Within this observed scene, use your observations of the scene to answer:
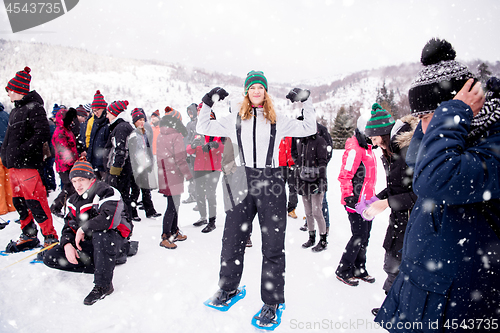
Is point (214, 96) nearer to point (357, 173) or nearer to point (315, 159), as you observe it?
point (357, 173)

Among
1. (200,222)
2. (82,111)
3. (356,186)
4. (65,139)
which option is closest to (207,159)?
(200,222)

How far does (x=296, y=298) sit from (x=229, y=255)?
98 centimetres

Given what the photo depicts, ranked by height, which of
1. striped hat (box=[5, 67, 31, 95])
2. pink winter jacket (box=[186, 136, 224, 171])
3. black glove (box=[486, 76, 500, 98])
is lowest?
pink winter jacket (box=[186, 136, 224, 171])

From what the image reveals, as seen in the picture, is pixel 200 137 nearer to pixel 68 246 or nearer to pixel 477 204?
pixel 68 246

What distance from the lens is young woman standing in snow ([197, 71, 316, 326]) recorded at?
2.70m

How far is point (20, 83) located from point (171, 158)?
2.51 metres

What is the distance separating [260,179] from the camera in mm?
2701

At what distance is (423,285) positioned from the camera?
1.19 metres

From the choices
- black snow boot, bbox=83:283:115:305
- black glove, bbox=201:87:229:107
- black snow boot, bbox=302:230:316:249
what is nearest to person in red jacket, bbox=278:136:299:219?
black snow boot, bbox=302:230:316:249

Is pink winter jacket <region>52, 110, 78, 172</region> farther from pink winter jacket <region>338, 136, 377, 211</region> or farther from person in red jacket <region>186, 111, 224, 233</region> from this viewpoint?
pink winter jacket <region>338, 136, 377, 211</region>

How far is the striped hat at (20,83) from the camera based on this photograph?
153 inches

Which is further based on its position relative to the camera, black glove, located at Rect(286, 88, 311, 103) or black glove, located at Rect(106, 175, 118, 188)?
black glove, located at Rect(106, 175, 118, 188)

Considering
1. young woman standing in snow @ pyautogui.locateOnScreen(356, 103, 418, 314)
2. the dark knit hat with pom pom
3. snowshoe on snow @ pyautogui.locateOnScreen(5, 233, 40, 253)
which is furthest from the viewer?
snowshoe on snow @ pyautogui.locateOnScreen(5, 233, 40, 253)

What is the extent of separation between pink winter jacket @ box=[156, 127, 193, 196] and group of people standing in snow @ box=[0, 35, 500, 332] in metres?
0.02
